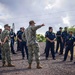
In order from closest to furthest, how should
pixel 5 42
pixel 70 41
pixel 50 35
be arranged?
pixel 5 42, pixel 70 41, pixel 50 35

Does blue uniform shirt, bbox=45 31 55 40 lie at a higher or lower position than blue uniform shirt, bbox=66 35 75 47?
higher

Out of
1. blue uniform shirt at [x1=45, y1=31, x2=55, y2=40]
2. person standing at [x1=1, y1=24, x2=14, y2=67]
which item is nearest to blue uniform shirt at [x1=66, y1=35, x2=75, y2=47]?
blue uniform shirt at [x1=45, y1=31, x2=55, y2=40]

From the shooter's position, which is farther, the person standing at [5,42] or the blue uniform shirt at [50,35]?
the blue uniform shirt at [50,35]

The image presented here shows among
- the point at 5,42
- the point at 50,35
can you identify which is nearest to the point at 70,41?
the point at 50,35

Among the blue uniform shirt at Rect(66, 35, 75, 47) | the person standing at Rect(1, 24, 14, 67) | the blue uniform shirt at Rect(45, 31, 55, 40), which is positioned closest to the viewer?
the person standing at Rect(1, 24, 14, 67)

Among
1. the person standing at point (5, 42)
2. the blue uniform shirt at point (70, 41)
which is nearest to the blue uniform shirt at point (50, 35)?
the blue uniform shirt at point (70, 41)

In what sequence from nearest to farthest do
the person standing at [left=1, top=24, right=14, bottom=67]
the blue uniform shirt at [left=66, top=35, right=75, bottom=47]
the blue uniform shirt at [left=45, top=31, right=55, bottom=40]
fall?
the person standing at [left=1, top=24, right=14, bottom=67] → the blue uniform shirt at [left=66, top=35, right=75, bottom=47] → the blue uniform shirt at [left=45, top=31, right=55, bottom=40]

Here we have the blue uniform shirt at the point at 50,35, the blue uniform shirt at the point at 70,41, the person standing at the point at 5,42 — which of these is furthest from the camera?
the blue uniform shirt at the point at 50,35

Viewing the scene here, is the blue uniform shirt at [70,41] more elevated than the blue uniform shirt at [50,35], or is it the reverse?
the blue uniform shirt at [50,35]

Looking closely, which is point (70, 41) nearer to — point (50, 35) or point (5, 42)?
point (50, 35)

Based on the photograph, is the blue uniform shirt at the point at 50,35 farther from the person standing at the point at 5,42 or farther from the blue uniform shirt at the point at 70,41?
the person standing at the point at 5,42

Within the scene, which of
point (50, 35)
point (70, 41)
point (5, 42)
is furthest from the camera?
point (50, 35)

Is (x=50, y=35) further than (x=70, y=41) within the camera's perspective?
Yes

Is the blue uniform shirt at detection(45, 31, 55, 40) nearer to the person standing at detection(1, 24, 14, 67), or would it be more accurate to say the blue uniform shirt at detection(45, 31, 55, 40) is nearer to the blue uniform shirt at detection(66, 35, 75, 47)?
the blue uniform shirt at detection(66, 35, 75, 47)
